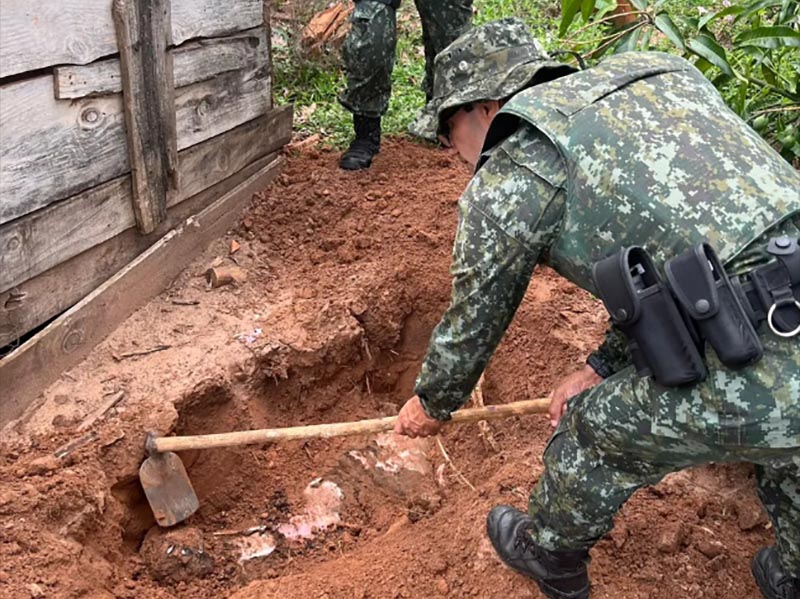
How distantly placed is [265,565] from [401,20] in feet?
16.6

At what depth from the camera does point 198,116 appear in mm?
3824

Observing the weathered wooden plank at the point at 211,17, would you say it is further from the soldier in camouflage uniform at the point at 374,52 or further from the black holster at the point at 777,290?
the black holster at the point at 777,290

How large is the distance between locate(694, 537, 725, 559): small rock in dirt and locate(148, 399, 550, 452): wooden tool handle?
2.19ft

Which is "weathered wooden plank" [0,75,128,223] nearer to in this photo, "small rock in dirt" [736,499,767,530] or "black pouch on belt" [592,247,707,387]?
"black pouch on belt" [592,247,707,387]

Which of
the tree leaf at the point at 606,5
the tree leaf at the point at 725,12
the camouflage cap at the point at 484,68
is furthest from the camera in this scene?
the tree leaf at the point at 606,5

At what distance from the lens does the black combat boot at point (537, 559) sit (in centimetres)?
245

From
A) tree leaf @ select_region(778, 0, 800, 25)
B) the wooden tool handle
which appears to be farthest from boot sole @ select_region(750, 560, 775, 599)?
tree leaf @ select_region(778, 0, 800, 25)

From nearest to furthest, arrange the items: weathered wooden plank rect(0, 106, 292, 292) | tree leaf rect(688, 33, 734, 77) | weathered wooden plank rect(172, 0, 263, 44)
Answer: weathered wooden plank rect(0, 106, 292, 292)
tree leaf rect(688, 33, 734, 77)
weathered wooden plank rect(172, 0, 263, 44)

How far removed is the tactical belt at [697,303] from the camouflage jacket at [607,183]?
8 centimetres

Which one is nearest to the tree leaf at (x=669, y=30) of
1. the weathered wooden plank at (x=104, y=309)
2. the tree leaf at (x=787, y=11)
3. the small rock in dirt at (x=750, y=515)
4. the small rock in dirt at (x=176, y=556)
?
the tree leaf at (x=787, y=11)

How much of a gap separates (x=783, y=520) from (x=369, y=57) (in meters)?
3.20

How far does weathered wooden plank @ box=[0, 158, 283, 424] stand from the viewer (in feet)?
9.87

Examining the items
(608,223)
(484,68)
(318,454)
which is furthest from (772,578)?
(318,454)

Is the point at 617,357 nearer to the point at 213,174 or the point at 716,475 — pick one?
the point at 716,475
